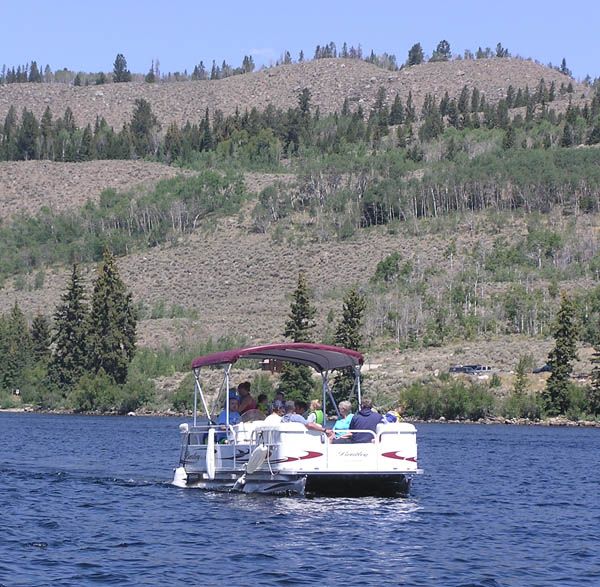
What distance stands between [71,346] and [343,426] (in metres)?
78.6

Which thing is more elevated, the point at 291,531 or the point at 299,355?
the point at 299,355

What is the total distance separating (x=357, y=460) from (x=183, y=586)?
34.1 ft

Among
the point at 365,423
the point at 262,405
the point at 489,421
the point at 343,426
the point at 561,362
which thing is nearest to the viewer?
the point at 365,423

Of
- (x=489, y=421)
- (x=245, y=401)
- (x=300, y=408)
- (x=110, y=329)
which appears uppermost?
(x=110, y=329)

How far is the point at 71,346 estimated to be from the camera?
112875 millimetres

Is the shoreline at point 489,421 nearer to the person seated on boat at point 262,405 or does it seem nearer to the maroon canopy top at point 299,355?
the maroon canopy top at point 299,355

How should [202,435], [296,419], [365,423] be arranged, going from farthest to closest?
[202,435], [296,419], [365,423]

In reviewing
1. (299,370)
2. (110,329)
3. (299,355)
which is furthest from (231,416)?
(110,329)

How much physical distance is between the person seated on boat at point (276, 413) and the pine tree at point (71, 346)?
76.0m

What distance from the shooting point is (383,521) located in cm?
3278

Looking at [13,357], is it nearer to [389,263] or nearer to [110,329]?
[110,329]

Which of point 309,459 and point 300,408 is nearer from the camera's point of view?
point 309,459

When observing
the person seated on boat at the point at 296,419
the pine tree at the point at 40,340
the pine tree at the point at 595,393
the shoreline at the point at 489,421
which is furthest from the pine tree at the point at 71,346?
the person seated on boat at the point at 296,419

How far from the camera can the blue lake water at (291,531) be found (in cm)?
2670
